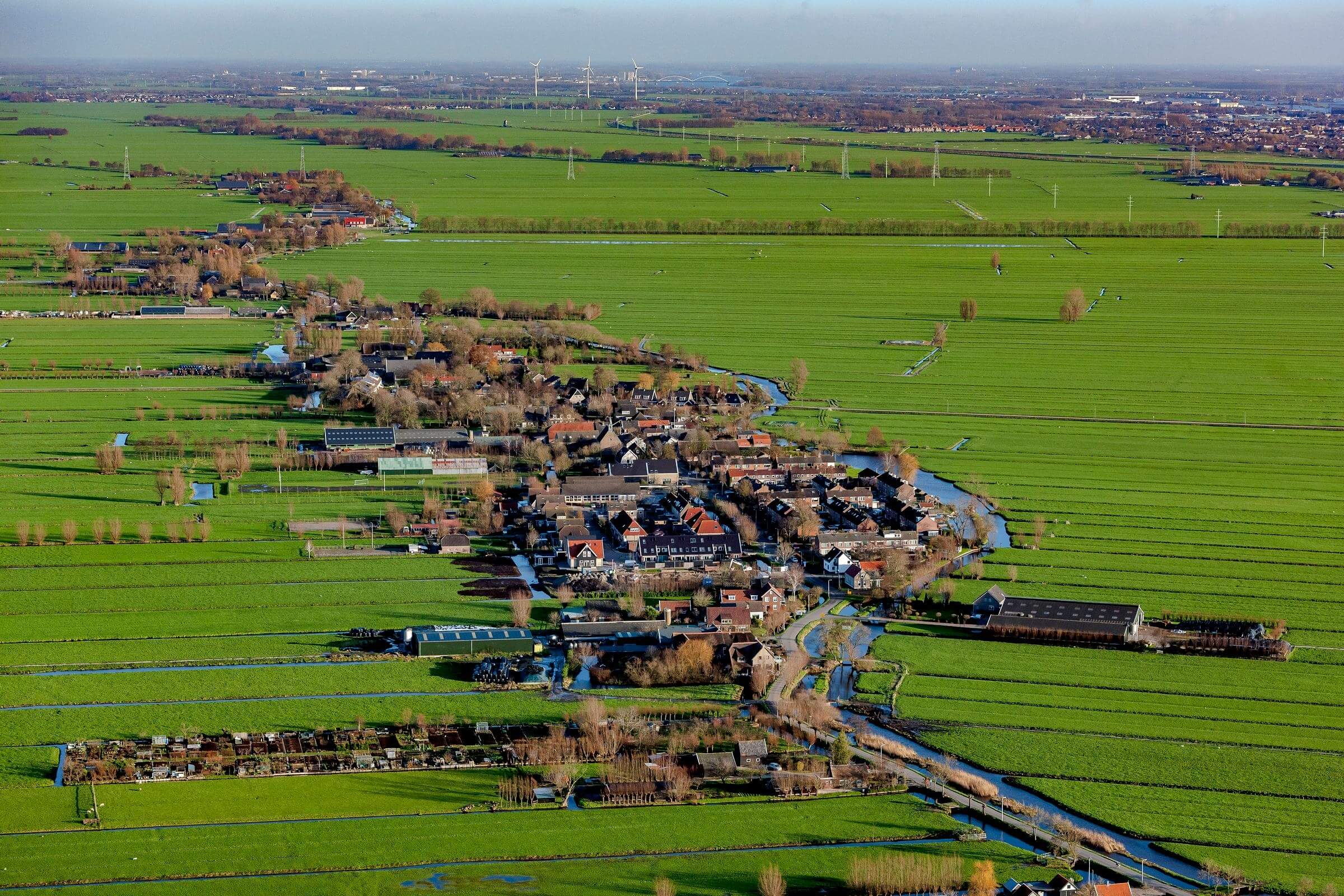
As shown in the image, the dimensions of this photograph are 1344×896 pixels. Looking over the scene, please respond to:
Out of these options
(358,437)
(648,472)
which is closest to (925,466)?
(648,472)

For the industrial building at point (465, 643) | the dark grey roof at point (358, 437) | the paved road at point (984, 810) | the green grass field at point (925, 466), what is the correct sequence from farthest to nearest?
the dark grey roof at point (358, 437) < the industrial building at point (465, 643) < the green grass field at point (925, 466) < the paved road at point (984, 810)

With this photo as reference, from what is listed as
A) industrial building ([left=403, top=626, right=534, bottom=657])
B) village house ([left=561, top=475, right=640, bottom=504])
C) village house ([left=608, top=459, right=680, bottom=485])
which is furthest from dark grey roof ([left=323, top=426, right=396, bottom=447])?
industrial building ([left=403, top=626, right=534, bottom=657])

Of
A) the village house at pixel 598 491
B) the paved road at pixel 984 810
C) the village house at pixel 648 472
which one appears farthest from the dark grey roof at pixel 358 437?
the paved road at pixel 984 810

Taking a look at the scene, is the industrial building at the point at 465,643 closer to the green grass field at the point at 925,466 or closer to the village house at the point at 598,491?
the green grass field at the point at 925,466

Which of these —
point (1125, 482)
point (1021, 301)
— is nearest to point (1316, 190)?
point (1021, 301)

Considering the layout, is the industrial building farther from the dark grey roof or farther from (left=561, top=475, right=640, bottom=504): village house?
the dark grey roof

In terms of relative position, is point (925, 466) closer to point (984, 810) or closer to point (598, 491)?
point (598, 491)
